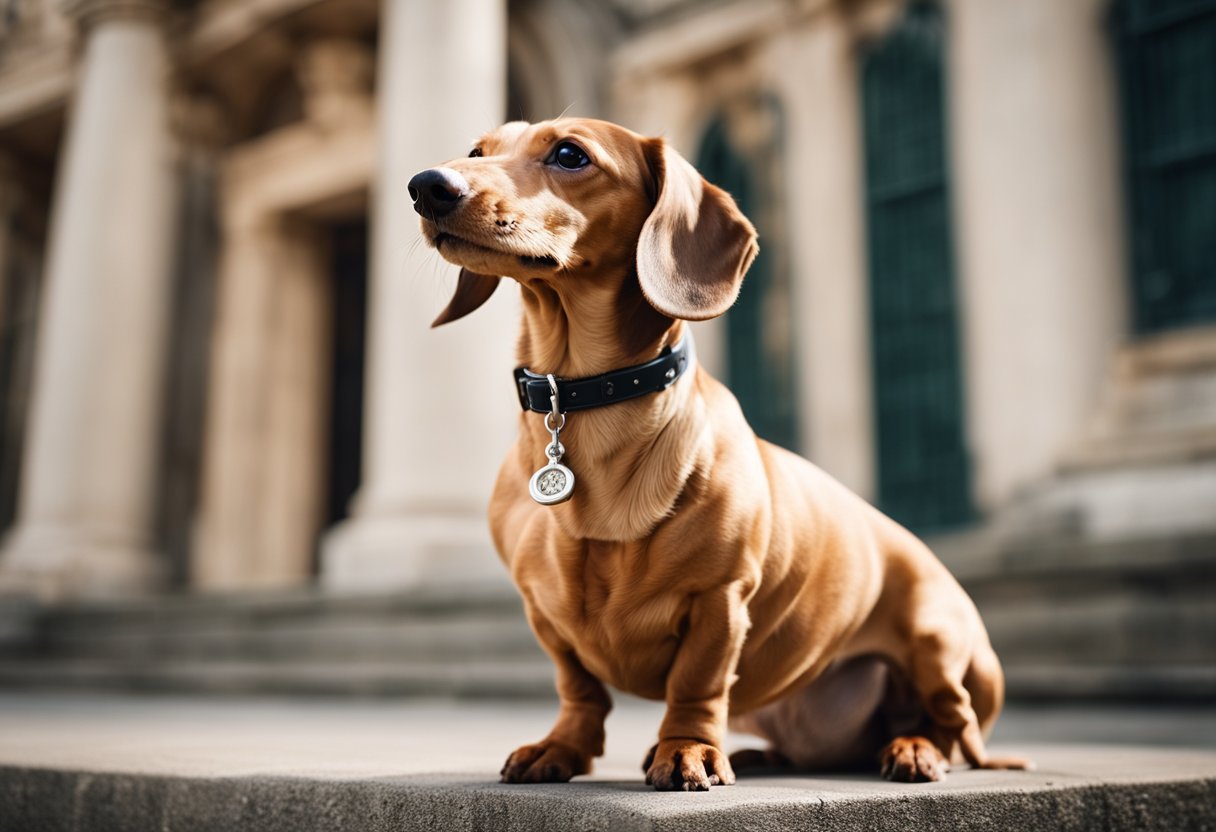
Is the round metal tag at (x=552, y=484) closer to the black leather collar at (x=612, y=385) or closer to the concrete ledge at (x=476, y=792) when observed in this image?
the black leather collar at (x=612, y=385)

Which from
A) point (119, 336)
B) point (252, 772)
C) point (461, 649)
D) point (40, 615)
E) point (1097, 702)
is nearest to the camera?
point (252, 772)

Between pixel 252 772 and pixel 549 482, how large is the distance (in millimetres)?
1181

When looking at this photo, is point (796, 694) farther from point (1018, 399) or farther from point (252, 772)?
point (1018, 399)

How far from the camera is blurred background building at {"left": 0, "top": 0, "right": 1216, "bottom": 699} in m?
9.20

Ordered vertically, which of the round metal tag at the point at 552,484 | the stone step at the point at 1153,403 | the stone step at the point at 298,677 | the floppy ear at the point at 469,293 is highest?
the stone step at the point at 1153,403

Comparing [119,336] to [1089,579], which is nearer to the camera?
[1089,579]

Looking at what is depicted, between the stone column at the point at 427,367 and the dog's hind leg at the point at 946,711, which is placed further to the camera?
the stone column at the point at 427,367

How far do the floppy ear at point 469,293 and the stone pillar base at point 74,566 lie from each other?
37.7 feet

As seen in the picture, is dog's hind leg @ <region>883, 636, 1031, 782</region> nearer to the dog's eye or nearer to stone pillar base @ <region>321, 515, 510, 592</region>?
the dog's eye

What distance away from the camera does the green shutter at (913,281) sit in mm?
11570

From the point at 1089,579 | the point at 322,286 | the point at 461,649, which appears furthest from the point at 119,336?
the point at 1089,579

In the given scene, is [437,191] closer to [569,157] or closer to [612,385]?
[569,157]

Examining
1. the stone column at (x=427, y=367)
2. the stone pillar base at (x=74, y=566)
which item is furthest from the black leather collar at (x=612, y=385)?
the stone pillar base at (x=74, y=566)

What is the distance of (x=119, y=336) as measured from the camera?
13930mm
